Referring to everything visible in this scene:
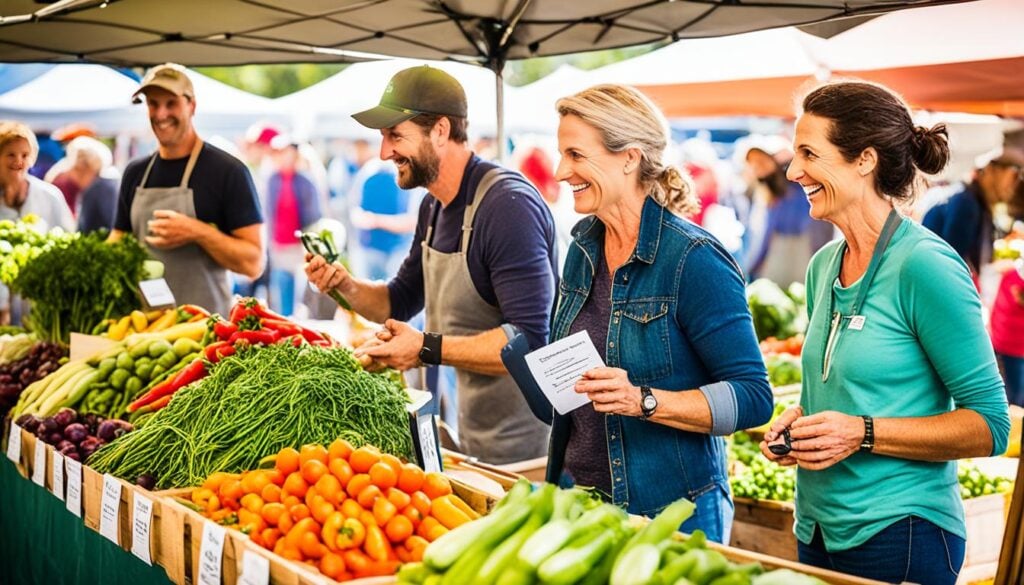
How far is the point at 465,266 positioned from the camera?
3.49m

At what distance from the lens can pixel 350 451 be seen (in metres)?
2.37

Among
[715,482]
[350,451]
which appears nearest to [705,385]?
[715,482]

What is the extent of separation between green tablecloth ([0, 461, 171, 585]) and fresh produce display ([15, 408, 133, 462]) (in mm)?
176

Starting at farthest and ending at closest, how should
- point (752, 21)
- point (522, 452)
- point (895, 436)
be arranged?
point (752, 21) < point (522, 452) < point (895, 436)

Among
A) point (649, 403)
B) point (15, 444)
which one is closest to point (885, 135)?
point (649, 403)

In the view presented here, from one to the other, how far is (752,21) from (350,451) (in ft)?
8.02

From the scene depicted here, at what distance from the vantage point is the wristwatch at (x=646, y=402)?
7.74 feet

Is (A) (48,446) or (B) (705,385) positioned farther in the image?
(A) (48,446)

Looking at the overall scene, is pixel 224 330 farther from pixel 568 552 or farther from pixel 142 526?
pixel 568 552

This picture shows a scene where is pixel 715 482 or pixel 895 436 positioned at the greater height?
pixel 895 436

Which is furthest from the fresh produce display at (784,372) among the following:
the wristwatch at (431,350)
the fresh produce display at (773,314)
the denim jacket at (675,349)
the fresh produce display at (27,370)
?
the fresh produce display at (27,370)

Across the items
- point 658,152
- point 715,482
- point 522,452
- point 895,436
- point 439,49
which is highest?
point 439,49

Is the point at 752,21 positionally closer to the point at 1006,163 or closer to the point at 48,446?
the point at 48,446

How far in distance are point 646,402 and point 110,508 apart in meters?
1.48
